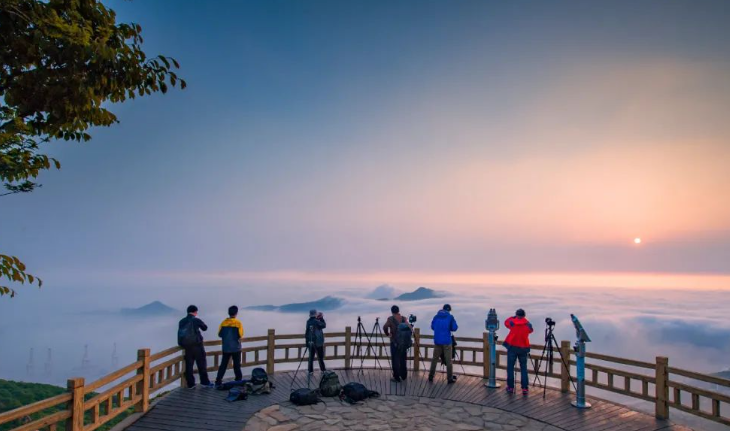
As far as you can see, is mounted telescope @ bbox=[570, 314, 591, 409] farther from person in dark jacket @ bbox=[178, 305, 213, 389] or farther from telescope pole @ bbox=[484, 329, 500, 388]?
person in dark jacket @ bbox=[178, 305, 213, 389]

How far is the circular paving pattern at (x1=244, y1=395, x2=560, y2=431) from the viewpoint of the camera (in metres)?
9.90

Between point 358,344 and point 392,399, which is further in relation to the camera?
point 358,344

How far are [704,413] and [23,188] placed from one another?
638 inches

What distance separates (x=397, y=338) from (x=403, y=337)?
193 mm

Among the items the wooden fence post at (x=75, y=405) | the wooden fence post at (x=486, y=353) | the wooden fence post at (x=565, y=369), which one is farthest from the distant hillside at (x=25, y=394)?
the wooden fence post at (x=565, y=369)

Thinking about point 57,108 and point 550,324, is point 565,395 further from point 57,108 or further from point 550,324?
point 57,108

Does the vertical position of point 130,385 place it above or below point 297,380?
above

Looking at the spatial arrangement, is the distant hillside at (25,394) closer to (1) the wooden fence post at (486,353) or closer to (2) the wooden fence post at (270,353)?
(2) the wooden fence post at (270,353)

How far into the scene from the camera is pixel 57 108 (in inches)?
286

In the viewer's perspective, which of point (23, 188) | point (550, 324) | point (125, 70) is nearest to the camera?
point (125, 70)

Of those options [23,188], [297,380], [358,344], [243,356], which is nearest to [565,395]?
[358,344]

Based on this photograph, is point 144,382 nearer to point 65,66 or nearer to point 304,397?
point 304,397

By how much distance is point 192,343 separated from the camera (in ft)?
40.0

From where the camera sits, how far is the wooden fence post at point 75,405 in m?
7.82
